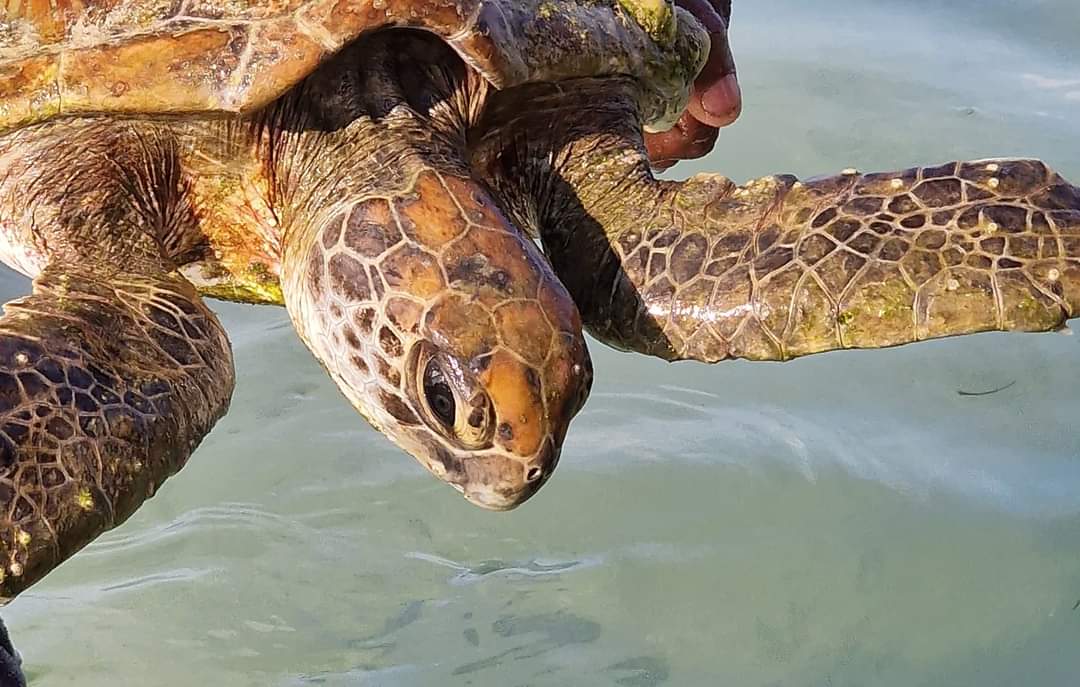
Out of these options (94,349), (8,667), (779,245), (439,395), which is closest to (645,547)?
(779,245)

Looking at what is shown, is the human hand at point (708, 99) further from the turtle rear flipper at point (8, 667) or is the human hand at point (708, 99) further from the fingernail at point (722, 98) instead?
the turtle rear flipper at point (8, 667)

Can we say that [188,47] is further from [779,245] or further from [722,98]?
[722,98]

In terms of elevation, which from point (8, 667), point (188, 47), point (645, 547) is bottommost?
point (645, 547)

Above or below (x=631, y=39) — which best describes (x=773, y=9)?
below

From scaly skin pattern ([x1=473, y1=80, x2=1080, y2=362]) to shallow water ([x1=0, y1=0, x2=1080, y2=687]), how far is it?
1.24m

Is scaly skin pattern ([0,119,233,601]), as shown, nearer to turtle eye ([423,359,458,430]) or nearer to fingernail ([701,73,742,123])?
turtle eye ([423,359,458,430])

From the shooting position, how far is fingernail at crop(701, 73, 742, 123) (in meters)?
4.45

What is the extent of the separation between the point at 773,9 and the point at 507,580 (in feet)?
17.4

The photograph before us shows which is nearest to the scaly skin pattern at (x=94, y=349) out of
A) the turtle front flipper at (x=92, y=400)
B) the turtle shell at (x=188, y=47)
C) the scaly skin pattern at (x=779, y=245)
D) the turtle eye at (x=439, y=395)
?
the turtle front flipper at (x=92, y=400)

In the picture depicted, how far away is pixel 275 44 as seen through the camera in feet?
8.52

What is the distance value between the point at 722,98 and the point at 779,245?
173cm

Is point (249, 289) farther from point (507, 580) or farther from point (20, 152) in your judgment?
point (507, 580)

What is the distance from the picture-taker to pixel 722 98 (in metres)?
4.46

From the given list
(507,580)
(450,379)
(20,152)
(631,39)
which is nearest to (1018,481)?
(507,580)
